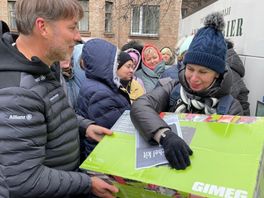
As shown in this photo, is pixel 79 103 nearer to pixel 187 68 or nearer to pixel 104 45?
pixel 104 45

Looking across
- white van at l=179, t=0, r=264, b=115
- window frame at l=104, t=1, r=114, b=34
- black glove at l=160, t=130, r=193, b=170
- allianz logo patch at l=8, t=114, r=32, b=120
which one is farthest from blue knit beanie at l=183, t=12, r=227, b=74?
window frame at l=104, t=1, r=114, b=34

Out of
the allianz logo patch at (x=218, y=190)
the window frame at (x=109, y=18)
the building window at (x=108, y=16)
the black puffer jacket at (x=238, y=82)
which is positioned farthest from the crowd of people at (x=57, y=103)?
the building window at (x=108, y=16)

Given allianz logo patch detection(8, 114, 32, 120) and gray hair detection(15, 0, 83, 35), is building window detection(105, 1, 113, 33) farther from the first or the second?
allianz logo patch detection(8, 114, 32, 120)

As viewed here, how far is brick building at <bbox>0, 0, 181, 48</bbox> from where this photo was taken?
54.3ft

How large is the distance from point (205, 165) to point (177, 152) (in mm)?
108

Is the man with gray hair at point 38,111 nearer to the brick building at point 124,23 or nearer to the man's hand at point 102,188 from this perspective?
the man's hand at point 102,188

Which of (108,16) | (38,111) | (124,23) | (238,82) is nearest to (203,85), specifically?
(38,111)

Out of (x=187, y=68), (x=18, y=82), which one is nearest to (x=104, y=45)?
(x=187, y=68)

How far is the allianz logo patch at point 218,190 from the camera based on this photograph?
3.30 feet

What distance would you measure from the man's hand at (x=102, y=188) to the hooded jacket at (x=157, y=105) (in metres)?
0.25

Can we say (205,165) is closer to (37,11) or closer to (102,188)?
(102,188)

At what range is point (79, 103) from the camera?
204 centimetres

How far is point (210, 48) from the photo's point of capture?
5.09 ft

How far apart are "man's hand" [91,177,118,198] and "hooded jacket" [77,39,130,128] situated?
60cm
